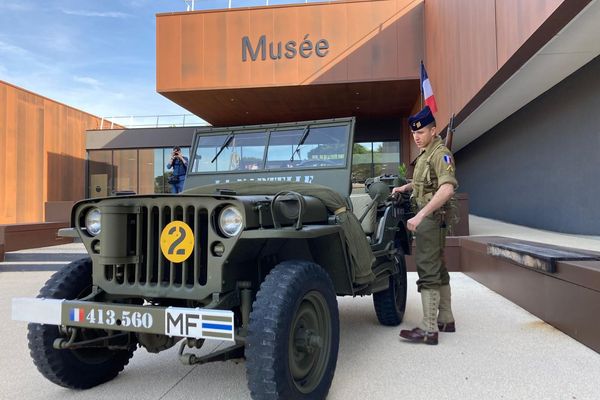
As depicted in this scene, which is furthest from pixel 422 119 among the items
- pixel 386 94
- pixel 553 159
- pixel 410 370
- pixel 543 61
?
pixel 386 94

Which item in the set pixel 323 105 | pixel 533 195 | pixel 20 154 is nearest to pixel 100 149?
pixel 20 154

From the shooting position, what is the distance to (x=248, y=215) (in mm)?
2287

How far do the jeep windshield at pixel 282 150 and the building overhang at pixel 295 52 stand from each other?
1109 cm

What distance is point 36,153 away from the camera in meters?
19.5

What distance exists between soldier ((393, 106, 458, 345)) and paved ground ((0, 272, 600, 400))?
0.23 metres

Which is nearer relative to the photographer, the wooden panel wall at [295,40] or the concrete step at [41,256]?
the concrete step at [41,256]

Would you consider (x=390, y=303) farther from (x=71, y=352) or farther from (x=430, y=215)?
(x=71, y=352)

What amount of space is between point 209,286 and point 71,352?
1.07m

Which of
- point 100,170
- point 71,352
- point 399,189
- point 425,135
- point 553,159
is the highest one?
point 100,170

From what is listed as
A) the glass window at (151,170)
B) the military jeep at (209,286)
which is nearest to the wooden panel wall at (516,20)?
the military jeep at (209,286)

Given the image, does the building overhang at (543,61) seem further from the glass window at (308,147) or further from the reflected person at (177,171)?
the reflected person at (177,171)

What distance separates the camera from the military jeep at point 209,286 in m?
2.18

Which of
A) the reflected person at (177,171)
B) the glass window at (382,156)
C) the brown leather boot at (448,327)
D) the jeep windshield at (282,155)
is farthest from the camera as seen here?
the glass window at (382,156)

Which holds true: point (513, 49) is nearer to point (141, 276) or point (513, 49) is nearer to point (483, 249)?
point (483, 249)
